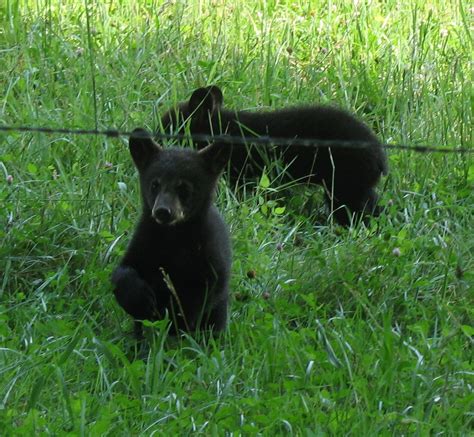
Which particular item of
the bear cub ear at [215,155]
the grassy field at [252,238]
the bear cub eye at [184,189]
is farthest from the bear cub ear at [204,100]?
the bear cub eye at [184,189]

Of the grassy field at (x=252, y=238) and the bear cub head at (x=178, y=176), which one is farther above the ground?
the bear cub head at (x=178, y=176)

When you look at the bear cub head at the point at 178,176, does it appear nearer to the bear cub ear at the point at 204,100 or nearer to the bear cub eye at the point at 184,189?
the bear cub eye at the point at 184,189

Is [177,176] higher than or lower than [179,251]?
higher

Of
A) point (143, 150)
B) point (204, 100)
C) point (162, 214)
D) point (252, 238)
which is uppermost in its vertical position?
point (143, 150)

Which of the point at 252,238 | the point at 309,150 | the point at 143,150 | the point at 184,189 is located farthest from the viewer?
the point at 309,150

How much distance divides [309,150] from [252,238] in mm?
1385

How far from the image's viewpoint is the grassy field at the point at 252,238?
525 cm

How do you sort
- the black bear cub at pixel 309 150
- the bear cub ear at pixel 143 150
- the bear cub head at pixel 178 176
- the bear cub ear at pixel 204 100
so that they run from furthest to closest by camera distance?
the bear cub ear at pixel 204 100
the black bear cub at pixel 309 150
the bear cub ear at pixel 143 150
the bear cub head at pixel 178 176

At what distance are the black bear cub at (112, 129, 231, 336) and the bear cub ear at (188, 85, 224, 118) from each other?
198 centimetres

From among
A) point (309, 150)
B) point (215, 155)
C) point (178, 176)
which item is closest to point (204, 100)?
point (309, 150)

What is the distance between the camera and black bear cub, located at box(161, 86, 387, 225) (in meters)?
8.11

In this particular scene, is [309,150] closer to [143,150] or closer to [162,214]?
[143,150]

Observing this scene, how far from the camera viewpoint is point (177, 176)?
6.21m

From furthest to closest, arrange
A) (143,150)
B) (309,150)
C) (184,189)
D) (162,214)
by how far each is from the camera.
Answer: (309,150)
(143,150)
(184,189)
(162,214)
